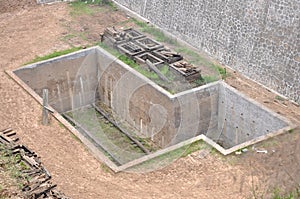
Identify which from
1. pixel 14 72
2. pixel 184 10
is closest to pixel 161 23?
pixel 184 10

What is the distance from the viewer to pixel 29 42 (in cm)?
1788

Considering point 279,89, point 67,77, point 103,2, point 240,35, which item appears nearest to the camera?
point 279,89

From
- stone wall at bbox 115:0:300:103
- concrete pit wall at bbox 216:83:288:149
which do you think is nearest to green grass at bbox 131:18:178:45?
stone wall at bbox 115:0:300:103

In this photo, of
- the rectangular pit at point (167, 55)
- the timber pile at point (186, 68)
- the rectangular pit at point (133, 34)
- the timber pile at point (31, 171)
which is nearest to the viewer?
the timber pile at point (31, 171)

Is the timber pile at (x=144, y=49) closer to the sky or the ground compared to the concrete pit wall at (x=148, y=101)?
closer to the sky

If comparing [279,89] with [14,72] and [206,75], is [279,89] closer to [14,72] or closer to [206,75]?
[206,75]

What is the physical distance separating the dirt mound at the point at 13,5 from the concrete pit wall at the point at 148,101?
183 inches

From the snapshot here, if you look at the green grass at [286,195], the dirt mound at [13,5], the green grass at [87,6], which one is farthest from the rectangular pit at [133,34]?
the green grass at [286,195]

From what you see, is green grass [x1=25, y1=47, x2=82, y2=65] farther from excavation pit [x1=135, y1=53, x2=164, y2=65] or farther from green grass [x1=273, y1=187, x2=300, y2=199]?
green grass [x1=273, y1=187, x2=300, y2=199]

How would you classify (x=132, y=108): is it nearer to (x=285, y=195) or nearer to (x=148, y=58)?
(x=148, y=58)

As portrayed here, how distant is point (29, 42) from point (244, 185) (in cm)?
947

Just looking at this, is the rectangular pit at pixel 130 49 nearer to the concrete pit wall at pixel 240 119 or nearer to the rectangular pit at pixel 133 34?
the rectangular pit at pixel 133 34

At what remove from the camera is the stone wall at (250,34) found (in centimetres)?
1432

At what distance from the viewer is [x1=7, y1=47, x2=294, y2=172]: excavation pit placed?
14.7 meters
